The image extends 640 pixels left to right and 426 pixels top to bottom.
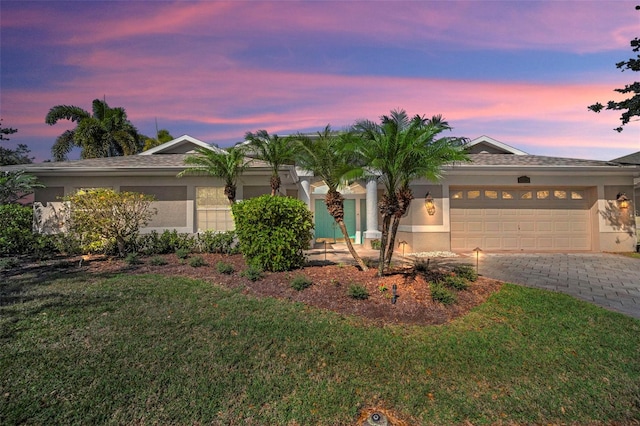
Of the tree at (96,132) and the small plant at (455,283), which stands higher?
the tree at (96,132)

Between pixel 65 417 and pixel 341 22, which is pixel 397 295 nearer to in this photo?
pixel 65 417

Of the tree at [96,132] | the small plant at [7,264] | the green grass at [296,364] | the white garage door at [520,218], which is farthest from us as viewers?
the tree at [96,132]

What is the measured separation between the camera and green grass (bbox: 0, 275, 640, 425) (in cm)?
309

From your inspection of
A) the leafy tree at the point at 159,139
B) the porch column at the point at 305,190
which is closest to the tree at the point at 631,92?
the porch column at the point at 305,190

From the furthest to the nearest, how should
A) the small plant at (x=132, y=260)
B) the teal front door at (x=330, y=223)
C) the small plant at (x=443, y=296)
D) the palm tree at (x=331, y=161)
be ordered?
1. the teal front door at (x=330, y=223)
2. the small plant at (x=132, y=260)
3. the palm tree at (x=331, y=161)
4. the small plant at (x=443, y=296)

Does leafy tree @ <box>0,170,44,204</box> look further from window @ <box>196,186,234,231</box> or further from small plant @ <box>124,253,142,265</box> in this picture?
window @ <box>196,186,234,231</box>

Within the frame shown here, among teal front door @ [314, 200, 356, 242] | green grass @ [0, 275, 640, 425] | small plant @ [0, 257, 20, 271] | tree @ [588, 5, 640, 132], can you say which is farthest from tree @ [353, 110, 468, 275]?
tree @ [588, 5, 640, 132]

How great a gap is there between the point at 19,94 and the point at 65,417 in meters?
13.2

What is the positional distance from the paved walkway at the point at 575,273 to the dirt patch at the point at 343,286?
1.54 metres

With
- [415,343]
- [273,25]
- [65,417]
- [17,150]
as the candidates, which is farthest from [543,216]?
[17,150]

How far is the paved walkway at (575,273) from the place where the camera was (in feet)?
21.2

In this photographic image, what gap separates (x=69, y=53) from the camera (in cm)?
945

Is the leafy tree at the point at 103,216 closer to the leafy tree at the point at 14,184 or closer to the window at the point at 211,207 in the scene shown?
the leafy tree at the point at 14,184

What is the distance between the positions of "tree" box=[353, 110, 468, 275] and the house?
529cm
